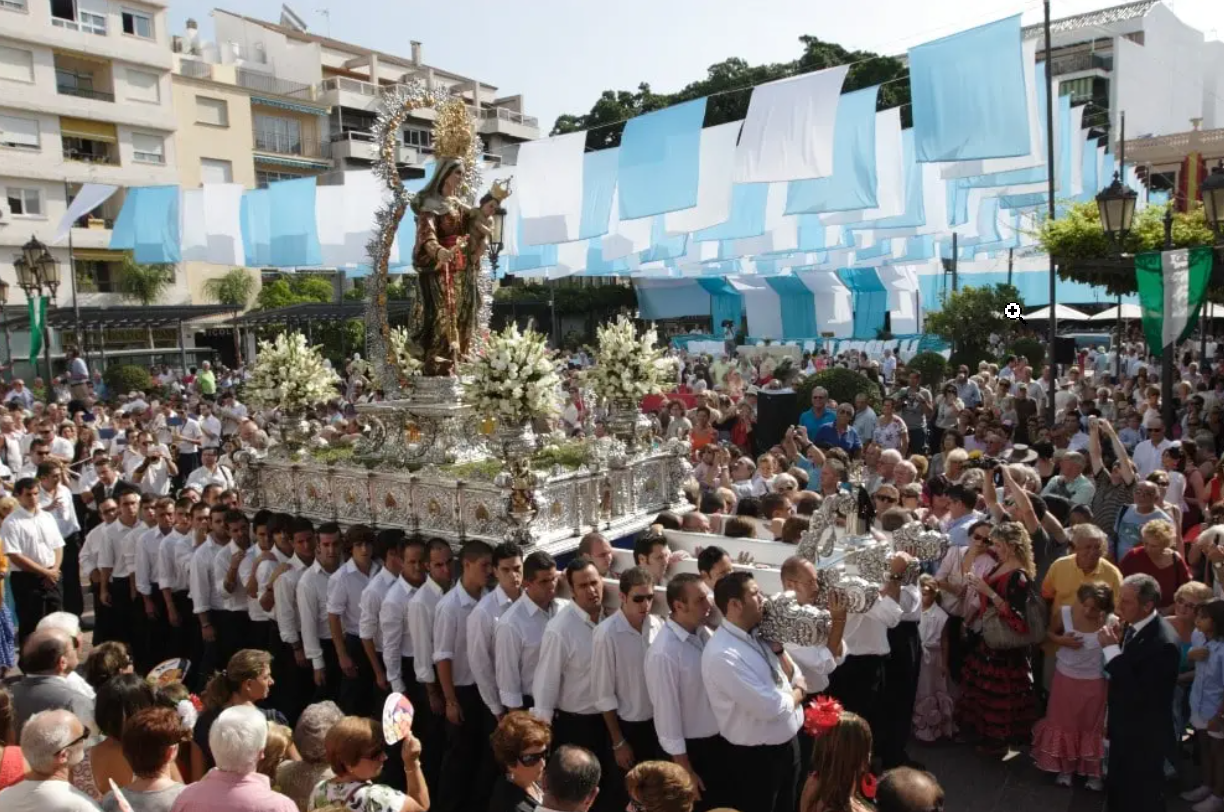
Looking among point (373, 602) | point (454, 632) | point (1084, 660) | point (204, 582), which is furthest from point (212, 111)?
point (1084, 660)

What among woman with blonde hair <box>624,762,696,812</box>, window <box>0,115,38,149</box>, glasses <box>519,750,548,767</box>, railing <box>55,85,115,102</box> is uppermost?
railing <box>55,85,115,102</box>

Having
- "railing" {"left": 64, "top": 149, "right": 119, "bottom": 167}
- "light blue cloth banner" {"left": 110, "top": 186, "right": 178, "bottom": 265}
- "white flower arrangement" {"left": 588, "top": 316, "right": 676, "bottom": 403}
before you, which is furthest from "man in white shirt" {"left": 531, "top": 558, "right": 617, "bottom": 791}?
"railing" {"left": 64, "top": 149, "right": 119, "bottom": 167}

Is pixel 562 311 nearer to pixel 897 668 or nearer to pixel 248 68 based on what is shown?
pixel 248 68

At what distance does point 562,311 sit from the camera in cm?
4316

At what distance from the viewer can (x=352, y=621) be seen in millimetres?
6637

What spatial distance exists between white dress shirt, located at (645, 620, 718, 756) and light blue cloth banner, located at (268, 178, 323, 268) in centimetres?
1502

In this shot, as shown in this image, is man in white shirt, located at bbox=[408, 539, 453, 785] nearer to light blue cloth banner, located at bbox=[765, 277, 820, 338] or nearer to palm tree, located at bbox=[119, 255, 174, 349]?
light blue cloth banner, located at bbox=[765, 277, 820, 338]

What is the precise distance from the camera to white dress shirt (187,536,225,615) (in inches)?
296

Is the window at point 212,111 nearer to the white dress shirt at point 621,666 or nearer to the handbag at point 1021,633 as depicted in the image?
the white dress shirt at point 621,666

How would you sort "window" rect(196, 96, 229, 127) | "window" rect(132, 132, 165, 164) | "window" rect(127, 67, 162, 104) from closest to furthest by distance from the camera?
"window" rect(127, 67, 162, 104) → "window" rect(132, 132, 165, 164) → "window" rect(196, 96, 229, 127)

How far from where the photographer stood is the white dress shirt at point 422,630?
5.89 meters

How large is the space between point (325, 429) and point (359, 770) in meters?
7.18

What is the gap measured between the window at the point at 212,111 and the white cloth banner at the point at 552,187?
1061 inches

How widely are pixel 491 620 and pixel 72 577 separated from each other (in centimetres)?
652
